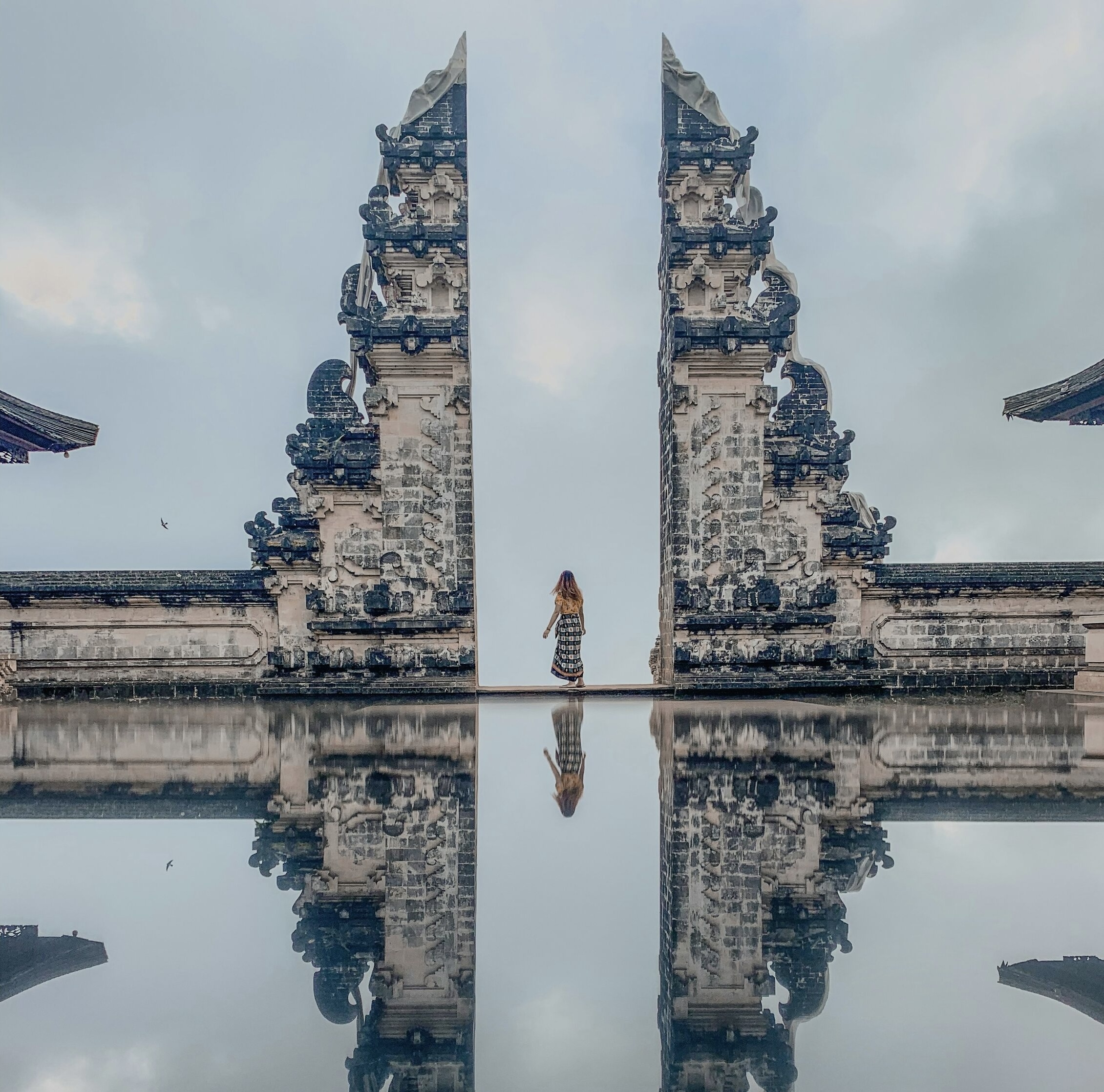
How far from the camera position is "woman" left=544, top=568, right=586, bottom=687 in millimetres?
11719

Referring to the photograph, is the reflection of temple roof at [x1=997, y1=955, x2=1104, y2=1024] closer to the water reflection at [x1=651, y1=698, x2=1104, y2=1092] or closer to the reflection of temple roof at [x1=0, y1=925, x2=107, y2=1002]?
the water reflection at [x1=651, y1=698, x2=1104, y2=1092]

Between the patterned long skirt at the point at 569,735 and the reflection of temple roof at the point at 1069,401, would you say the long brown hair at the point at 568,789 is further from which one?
the reflection of temple roof at the point at 1069,401

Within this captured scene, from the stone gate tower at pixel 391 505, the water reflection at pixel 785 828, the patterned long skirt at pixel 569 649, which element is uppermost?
the stone gate tower at pixel 391 505

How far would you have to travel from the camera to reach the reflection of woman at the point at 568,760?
4219 mm

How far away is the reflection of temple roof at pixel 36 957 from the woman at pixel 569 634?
928cm

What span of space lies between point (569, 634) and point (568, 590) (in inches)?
23.4

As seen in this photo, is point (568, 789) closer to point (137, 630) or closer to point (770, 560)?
point (770, 560)

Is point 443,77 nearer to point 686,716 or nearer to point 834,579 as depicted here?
point 834,579

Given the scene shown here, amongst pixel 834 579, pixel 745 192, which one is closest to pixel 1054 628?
pixel 834 579

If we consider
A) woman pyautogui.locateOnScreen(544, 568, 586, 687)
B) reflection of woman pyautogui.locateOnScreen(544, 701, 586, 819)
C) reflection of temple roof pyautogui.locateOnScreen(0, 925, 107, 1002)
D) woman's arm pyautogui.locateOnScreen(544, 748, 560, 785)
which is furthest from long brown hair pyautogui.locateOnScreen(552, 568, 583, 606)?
reflection of temple roof pyautogui.locateOnScreen(0, 925, 107, 1002)

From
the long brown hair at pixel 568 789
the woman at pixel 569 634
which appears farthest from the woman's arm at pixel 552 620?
the long brown hair at pixel 568 789

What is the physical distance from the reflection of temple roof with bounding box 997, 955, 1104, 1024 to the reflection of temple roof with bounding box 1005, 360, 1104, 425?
10.7 metres

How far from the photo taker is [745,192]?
12.4 metres

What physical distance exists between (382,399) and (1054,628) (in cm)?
920
